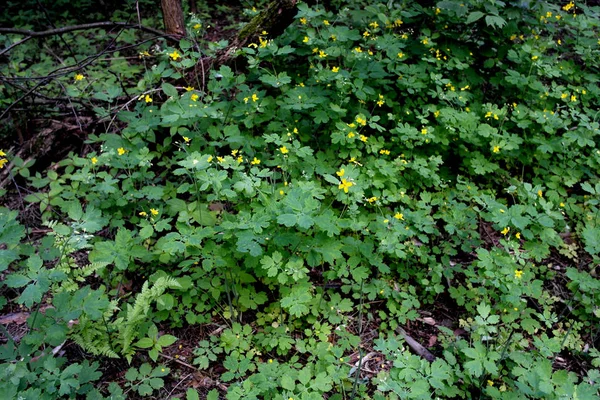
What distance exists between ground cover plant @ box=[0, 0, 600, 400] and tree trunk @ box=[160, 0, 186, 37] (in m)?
0.63

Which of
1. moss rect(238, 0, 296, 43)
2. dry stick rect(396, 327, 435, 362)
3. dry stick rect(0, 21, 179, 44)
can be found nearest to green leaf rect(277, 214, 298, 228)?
dry stick rect(396, 327, 435, 362)

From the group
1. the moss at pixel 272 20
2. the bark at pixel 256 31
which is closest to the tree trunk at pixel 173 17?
the bark at pixel 256 31

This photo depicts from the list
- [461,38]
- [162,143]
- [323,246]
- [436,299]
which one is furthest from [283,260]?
[461,38]

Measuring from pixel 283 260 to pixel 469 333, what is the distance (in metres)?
1.47

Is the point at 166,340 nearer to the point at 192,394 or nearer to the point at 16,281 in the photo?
the point at 192,394

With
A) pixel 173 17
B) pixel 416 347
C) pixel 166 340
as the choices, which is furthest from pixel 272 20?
pixel 416 347

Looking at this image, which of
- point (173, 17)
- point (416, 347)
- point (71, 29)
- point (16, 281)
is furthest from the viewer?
point (173, 17)

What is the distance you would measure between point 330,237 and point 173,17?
3.20m

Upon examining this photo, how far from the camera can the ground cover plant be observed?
2.64 meters

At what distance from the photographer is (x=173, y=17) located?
459cm

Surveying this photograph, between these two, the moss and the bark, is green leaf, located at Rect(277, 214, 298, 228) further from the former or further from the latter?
the moss

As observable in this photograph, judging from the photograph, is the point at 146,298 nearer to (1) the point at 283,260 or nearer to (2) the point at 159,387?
(2) the point at 159,387

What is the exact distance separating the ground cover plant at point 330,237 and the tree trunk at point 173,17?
63cm

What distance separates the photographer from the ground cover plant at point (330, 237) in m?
2.64
